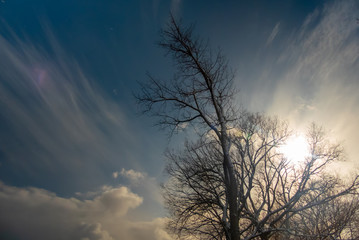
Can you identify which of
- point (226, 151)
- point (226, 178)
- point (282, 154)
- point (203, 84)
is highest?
point (203, 84)

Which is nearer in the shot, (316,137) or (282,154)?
(282,154)

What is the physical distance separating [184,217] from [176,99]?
4429 mm

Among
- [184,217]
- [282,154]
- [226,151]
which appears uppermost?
[282,154]

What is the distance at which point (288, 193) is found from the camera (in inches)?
386

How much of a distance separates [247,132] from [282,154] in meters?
2.27

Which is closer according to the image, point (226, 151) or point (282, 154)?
point (226, 151)

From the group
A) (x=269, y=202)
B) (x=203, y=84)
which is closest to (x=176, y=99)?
(x=203, y=84)

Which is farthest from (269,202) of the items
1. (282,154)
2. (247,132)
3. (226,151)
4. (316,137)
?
(226,151)

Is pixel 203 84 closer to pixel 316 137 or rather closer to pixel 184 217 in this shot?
pixel 184 217

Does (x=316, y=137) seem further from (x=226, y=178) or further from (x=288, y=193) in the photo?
(x=226, y=178)

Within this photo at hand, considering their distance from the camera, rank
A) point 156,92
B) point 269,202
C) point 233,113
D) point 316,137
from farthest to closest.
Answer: point 316,137 < point 269,202 < point 233,113 < point 156,92

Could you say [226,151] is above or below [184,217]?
above

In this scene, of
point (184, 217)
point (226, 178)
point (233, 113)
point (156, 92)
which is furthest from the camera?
point (233, 113)

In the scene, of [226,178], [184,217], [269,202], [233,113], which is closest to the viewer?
[226,178]
